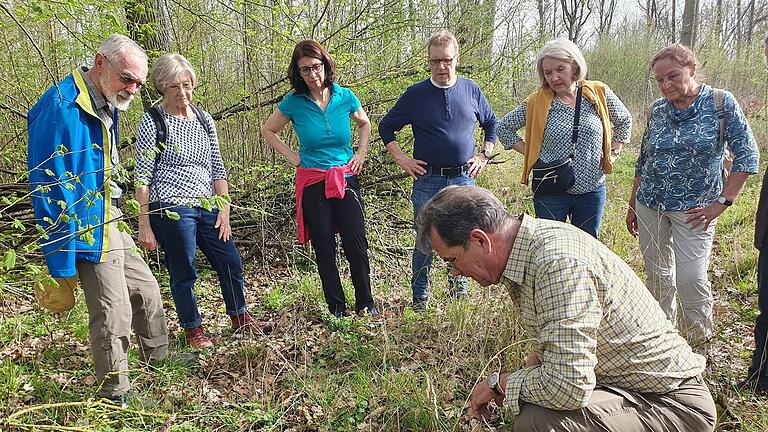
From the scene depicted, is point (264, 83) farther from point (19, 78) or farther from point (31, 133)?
point (31, 133)

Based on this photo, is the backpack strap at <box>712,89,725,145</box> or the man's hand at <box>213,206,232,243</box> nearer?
the backpack strap at <box>712,89,725,145</box>

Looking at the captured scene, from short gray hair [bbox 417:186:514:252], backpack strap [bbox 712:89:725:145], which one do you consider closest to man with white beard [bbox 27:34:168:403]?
short gray hair [bbox 417:186:514:252]

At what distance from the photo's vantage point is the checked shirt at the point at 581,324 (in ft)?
5.29

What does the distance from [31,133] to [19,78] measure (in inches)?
115

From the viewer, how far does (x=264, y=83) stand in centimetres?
544

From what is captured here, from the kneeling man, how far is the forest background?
0.44 metres

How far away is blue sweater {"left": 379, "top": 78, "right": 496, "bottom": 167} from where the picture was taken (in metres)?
3.63

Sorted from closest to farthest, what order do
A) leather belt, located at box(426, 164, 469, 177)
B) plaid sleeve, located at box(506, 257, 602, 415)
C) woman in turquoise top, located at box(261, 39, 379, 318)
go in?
plaid sleeve, located at box(506, 257, 602, 415) → woman in turquoise top, located at box(261, 39, 379, 318) → leather belt, located at box(426, 164, 469, 177)

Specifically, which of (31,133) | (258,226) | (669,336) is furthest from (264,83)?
(669,336)

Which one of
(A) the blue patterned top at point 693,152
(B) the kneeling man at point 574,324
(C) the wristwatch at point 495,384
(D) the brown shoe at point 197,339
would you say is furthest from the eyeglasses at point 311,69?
(C) the wristwatch at point 495,384

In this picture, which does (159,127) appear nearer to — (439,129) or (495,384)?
(439,129)

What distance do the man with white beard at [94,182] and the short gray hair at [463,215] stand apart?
148 cm

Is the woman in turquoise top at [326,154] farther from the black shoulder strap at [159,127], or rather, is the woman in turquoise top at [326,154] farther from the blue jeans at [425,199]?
the black shoulder strap at [159,127]

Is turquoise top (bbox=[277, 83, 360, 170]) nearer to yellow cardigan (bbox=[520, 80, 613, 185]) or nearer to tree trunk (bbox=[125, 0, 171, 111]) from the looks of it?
yellow cardigan (bbox=[520, 80, 613, 185])
